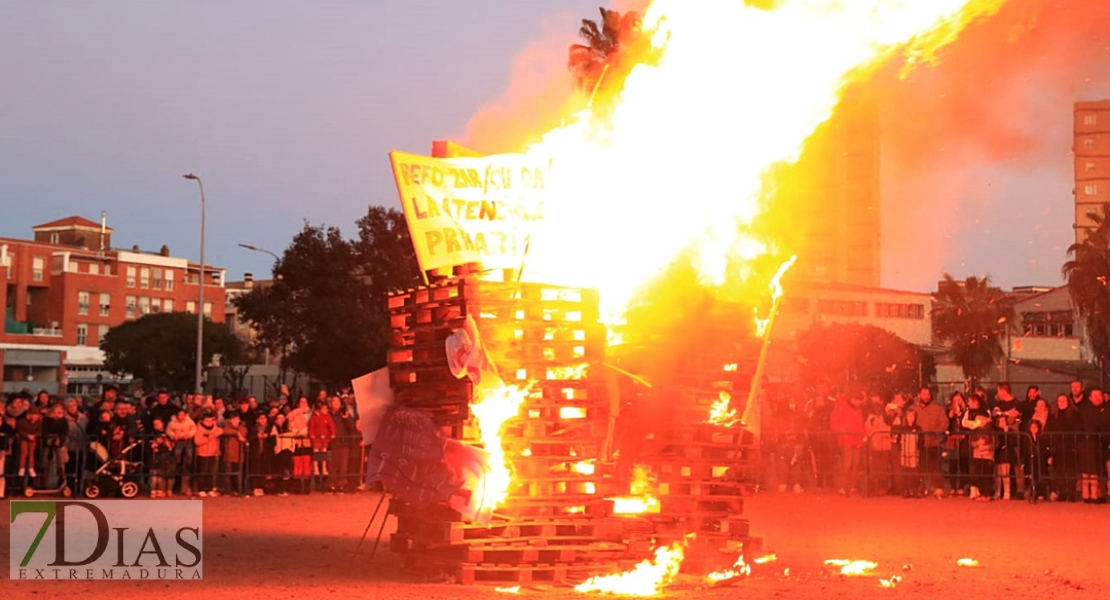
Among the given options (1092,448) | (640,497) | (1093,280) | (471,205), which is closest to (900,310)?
(1093,280)

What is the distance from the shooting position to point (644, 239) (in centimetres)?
1343

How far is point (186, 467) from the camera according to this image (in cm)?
2236

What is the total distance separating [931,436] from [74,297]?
109683 mm

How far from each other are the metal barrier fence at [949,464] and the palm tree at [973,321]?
53138 mm

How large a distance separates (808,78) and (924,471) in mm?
11305

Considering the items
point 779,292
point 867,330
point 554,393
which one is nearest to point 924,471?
point 779,292

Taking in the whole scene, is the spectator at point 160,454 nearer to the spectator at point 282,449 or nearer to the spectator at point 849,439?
the spectator at point 282,449

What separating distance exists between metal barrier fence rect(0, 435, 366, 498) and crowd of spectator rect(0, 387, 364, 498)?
2 centimetres

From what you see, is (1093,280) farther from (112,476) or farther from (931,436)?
(112,476)

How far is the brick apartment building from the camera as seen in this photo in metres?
110

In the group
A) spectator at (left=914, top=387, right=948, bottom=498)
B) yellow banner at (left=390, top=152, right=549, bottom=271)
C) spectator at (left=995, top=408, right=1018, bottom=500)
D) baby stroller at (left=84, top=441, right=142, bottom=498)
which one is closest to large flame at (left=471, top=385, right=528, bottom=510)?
yellow banner at (left=390, top=152, right=549, bottom=271)

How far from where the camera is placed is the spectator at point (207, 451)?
22.3 m

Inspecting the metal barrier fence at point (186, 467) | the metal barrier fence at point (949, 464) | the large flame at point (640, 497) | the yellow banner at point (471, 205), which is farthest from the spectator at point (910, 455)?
the yellow banner at point (471, 205)

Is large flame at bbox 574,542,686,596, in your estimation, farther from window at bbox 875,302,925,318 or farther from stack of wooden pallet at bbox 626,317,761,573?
window at bbox 875,302,925,318
